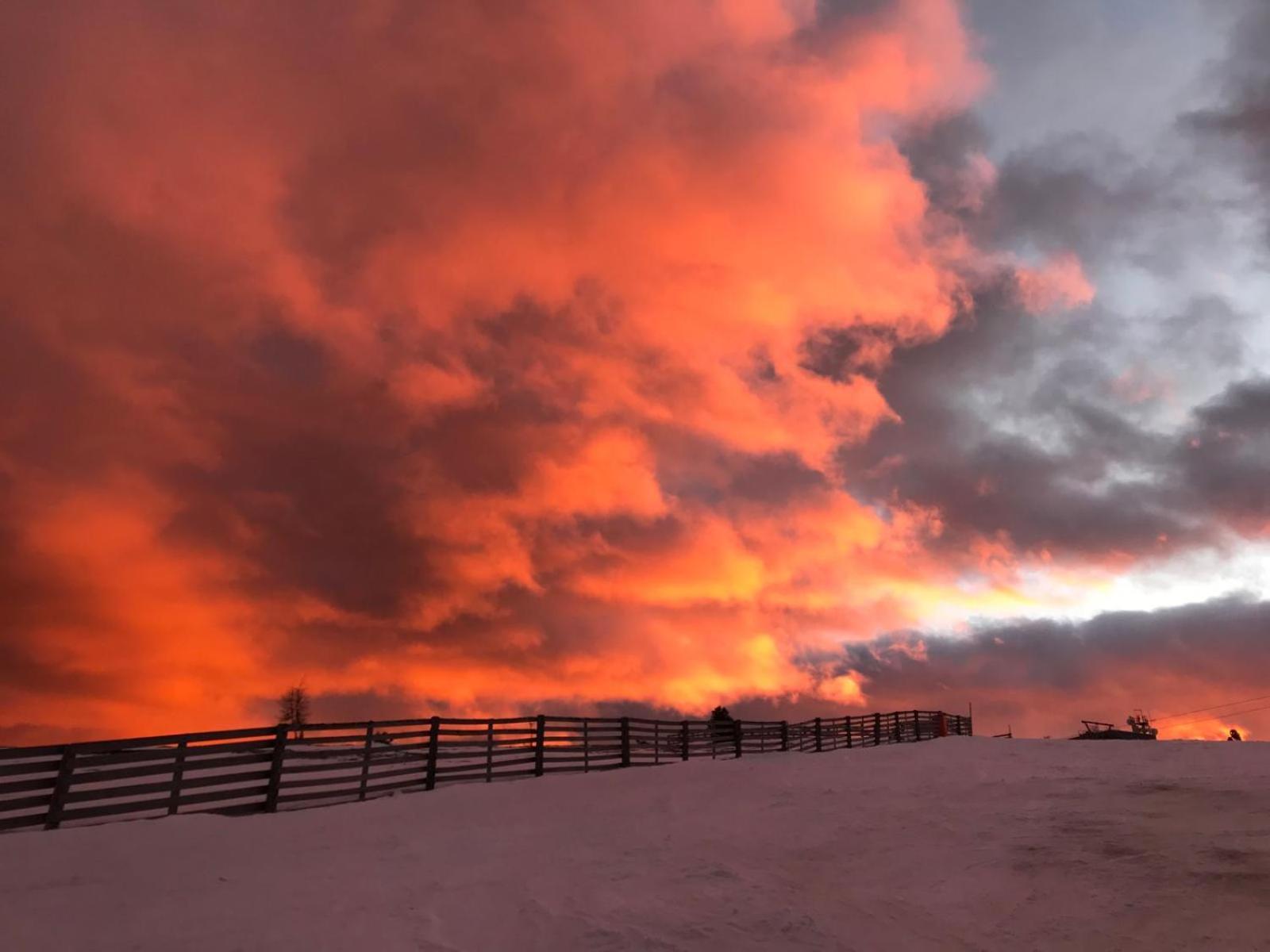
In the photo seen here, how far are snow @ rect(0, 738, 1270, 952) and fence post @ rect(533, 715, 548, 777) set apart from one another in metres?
6.28

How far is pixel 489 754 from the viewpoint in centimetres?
2027

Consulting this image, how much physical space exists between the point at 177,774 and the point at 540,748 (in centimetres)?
885

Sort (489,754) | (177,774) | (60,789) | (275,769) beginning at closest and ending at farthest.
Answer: (60,789) → (177,774) → (275,769) → (489,754)

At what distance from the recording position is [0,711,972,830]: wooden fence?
1379 cm

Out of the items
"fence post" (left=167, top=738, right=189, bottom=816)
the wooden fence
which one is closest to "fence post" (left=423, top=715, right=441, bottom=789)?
the wooden fence

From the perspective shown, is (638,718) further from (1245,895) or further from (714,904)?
(1245,895)

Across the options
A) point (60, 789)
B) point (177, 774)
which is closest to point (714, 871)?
point (177, 774)

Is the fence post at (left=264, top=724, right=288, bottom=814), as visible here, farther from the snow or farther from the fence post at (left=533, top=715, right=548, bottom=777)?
the fence post at (left=533, top=715, right=548, bottom=777)

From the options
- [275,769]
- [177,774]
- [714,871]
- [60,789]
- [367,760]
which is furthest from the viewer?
[367,760]

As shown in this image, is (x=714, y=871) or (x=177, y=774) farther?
(x=177, y=774)

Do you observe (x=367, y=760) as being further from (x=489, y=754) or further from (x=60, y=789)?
(x=60, y=789)

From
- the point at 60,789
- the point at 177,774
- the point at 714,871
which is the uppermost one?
the point at 177,774

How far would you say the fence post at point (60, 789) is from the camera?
13586mm

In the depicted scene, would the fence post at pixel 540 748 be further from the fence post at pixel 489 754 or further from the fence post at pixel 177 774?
the fence post at pixel 177 774
